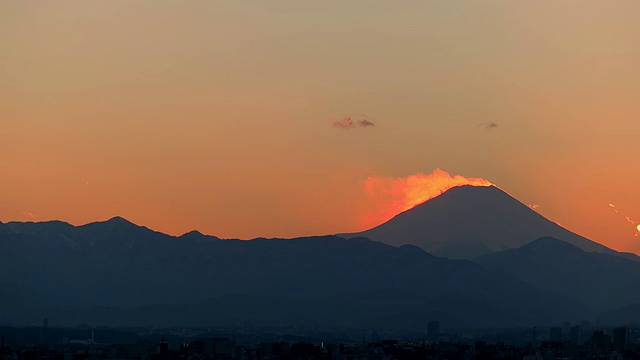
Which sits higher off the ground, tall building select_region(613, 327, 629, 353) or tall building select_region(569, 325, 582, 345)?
tall building select_region(569, 325, 582, 345)

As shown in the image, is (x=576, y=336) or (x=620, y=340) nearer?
(x=620, y=340)

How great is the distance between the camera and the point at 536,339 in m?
176

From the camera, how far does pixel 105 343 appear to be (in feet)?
554

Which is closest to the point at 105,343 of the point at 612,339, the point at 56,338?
the point at 56,338

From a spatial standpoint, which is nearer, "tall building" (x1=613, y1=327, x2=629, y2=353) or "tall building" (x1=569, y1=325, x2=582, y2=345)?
"tall building" (x1=613, y1=327, x2=629, y2=353)

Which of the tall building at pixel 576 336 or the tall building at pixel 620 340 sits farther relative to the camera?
the tall building at pixel 576 336

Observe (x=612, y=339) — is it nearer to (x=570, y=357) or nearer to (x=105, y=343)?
(x=570, y=357)

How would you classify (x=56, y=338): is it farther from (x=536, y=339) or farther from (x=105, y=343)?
(x=536, y=339)

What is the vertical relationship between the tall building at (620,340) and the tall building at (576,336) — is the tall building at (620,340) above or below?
below

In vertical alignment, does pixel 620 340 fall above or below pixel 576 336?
below

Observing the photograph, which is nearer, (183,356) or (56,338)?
(183,356)

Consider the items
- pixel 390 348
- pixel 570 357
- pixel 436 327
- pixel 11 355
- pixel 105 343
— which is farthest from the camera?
pixel 436 327

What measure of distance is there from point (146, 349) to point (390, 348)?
20561mm

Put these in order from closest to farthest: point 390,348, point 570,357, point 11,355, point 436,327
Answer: point 11,355 < point 570,357 < point 390,348 < point 436,327
